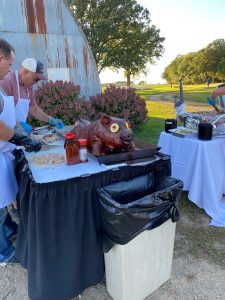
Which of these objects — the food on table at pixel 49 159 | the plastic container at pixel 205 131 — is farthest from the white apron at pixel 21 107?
the plastic container at pixel 205 131

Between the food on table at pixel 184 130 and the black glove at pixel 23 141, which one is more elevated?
the black glove at pixel 23 141

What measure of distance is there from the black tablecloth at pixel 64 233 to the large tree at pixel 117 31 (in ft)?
59.5

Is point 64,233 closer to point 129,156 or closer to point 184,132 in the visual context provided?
point 129,156

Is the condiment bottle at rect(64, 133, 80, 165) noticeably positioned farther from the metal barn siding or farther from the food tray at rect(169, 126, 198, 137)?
the metal barn siding

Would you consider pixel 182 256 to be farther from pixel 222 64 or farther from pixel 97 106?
pixel 222 64

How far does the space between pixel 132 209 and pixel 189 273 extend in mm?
1174

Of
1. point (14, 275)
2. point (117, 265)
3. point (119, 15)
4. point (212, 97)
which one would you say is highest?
point (119, 15)

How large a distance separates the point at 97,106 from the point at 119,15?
1469cm

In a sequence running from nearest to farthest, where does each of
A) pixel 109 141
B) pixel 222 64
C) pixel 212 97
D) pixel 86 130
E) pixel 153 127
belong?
1. pixel 109 141
2. pixel 86 130
3. pixel 212 97
4. pixel 153 127
5. pixel 222 64

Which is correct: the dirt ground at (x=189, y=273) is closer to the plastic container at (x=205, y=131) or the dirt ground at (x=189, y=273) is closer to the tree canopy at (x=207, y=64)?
the plastic container at (x=205, y=131)

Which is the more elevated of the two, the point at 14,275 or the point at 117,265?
the point at 117,265

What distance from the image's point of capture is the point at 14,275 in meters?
2.27

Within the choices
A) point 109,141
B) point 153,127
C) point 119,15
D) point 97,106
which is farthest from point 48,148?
point 119,15

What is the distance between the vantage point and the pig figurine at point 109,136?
6.33 feet
